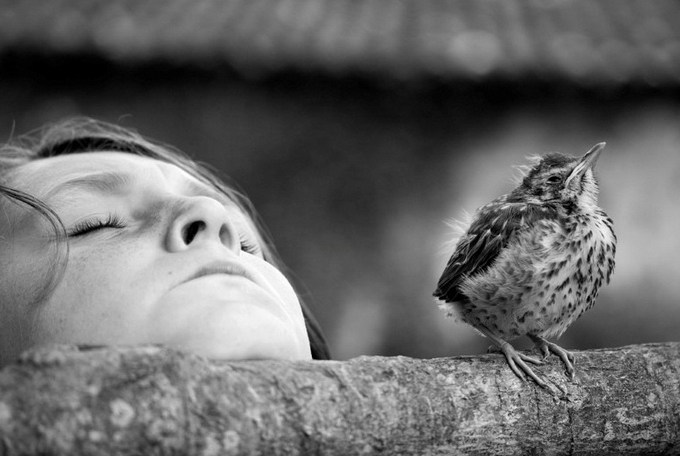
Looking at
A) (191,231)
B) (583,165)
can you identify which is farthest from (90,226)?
(583,165)

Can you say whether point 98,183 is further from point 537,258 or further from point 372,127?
point 372,127

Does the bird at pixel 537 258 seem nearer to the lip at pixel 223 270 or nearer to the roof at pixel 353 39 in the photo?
the lip at pixel 223 270

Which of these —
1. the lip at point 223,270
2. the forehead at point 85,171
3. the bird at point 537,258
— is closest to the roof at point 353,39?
the bird at point 537,258

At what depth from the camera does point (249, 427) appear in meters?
1.52

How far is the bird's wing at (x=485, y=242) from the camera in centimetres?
258

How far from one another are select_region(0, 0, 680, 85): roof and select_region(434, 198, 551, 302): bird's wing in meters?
4.70

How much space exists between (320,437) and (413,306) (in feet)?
19.6

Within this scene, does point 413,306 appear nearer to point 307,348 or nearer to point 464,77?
point 464,77

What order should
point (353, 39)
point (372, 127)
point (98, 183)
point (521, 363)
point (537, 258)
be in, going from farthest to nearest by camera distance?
point (372, 127), point (353, 39), point (537, 258), point (98, 183), point (521, 363)

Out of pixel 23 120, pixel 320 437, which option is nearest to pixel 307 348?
pixel 320 437

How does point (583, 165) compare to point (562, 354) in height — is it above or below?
above

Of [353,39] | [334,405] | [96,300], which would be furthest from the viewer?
[353,39]

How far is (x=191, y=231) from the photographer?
79.1 inches

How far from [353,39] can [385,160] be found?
120cm
